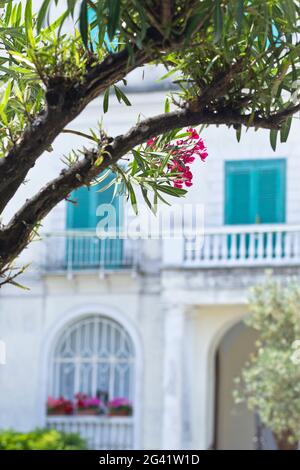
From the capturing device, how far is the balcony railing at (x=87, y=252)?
21.3 meters

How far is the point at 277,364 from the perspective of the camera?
56.9ft

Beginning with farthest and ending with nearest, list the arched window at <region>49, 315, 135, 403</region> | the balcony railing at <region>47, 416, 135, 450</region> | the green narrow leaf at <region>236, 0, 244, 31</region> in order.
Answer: the arched window at <region>49, 315, 135, 403</region>
the balcony railing at <region>47, 416, 135, 450</region>
the green narrow leaf at <region>236, 0, 244, 31</region>

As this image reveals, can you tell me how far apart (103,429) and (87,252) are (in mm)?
3132

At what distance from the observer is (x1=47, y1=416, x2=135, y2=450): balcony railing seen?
68.3ft

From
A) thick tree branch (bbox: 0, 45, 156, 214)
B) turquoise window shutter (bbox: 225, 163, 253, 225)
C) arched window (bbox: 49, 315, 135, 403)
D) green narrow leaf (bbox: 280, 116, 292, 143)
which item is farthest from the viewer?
arched window (bbox: 49, 315, 135, 403)

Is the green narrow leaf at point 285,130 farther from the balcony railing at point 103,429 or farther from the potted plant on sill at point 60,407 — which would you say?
the potted plant on sill at point 60,407

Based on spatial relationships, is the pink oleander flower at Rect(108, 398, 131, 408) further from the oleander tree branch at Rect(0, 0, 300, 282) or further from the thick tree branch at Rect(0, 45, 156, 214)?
the thick tree branch at Rect(0, 45, 156, 214)

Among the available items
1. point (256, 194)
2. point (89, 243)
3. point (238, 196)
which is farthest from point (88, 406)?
point (256, 194)

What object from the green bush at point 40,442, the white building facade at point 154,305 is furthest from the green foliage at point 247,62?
the white building facade at point 154,305

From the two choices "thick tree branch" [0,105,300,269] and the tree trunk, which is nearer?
"thick tree branch" [0,105,300,269]

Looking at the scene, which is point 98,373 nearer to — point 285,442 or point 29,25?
point 285,442

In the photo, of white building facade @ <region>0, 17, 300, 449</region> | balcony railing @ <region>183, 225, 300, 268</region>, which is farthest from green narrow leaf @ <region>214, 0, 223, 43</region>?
balcony railing @ <region>183, 225, 300, 268</region>

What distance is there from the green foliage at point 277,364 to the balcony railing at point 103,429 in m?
3.24

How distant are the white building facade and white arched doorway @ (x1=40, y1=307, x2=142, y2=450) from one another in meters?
0.02
